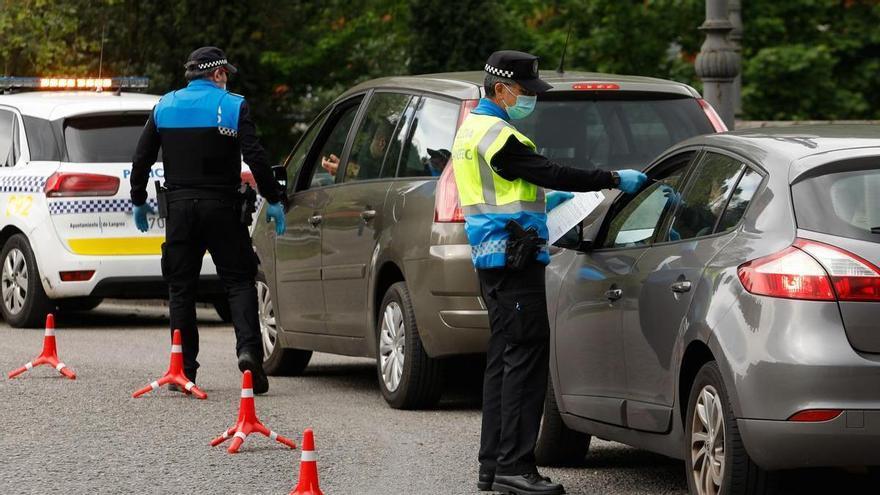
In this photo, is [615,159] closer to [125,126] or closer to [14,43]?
[125,126]

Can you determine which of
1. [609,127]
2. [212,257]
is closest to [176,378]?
[212,257]

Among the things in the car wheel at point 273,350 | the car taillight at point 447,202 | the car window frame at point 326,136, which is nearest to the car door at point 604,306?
the car taillight at point 447,202

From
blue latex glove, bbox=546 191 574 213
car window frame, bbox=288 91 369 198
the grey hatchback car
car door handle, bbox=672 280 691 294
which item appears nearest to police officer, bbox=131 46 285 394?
car window frame, bbox=288 91 369 198

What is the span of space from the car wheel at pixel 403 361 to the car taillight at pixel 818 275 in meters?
3.79

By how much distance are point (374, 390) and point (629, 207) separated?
12.4 feet

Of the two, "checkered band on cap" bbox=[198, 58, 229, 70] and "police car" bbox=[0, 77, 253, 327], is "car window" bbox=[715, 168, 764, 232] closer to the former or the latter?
"checkered band on cap" bbox=[198, 58, 229, 70]

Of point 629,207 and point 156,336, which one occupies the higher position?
point 629,207

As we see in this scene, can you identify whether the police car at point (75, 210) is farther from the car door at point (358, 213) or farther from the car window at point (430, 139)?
the car window at point (430, 139)

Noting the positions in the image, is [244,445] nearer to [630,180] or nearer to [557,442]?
[557,442]

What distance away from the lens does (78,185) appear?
46.3 ft

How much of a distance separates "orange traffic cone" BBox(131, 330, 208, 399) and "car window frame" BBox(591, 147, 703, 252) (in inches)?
129

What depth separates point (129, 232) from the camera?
563 inches

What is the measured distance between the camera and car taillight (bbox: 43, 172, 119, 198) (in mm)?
14117

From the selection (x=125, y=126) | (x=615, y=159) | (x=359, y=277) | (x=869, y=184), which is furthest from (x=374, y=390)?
(x=869, y=184)
